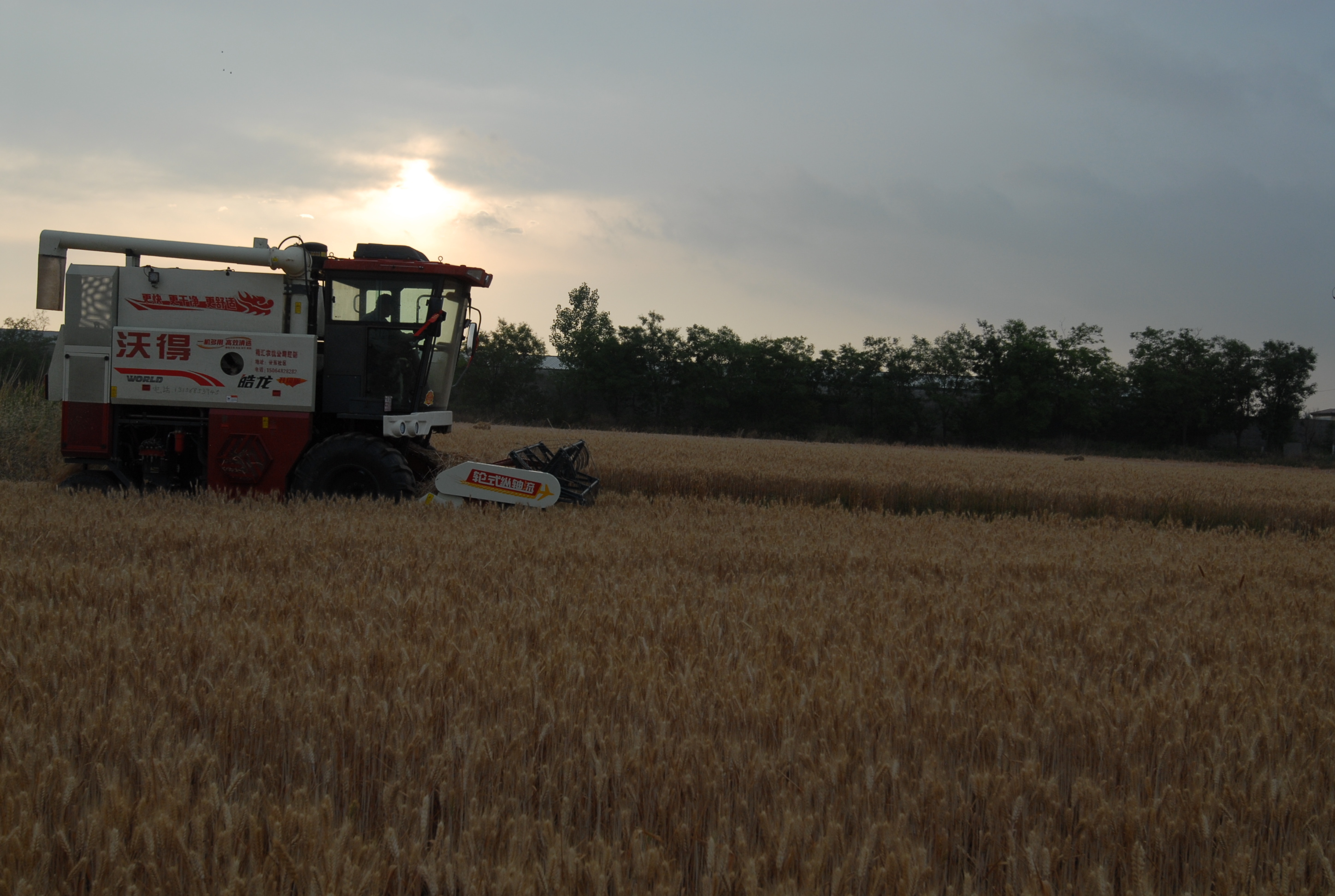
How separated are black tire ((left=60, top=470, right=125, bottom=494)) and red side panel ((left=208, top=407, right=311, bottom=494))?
3.48 ft

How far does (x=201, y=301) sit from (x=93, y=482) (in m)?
2.25

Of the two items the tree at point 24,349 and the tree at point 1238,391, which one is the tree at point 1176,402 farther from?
the tree at point 24,349

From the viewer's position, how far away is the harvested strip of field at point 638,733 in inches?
80.0

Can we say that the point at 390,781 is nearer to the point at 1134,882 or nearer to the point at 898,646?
the point at 1134,882

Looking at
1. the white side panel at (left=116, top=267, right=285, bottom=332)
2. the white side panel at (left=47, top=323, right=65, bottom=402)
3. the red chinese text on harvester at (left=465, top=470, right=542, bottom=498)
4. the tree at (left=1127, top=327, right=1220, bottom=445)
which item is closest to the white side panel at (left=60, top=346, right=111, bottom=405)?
the white side panel at (left=47, top=323, right=65, bottom=402)

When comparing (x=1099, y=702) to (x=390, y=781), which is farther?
(x=1099, y=702)

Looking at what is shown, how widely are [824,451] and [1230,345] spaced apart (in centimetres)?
3357

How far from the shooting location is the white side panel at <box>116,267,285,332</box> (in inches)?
360

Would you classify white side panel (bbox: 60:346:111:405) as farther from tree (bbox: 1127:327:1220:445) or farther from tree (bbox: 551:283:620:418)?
tree (bbox: 1127:327:1220:445)

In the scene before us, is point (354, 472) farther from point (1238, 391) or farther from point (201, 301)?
point (1238, 391)

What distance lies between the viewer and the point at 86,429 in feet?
29.7

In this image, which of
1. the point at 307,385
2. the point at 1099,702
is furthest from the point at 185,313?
the point at 1099,702

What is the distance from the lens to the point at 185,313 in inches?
363

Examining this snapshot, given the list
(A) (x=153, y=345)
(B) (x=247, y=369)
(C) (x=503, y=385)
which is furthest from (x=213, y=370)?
(C) (x=503, y=385)
